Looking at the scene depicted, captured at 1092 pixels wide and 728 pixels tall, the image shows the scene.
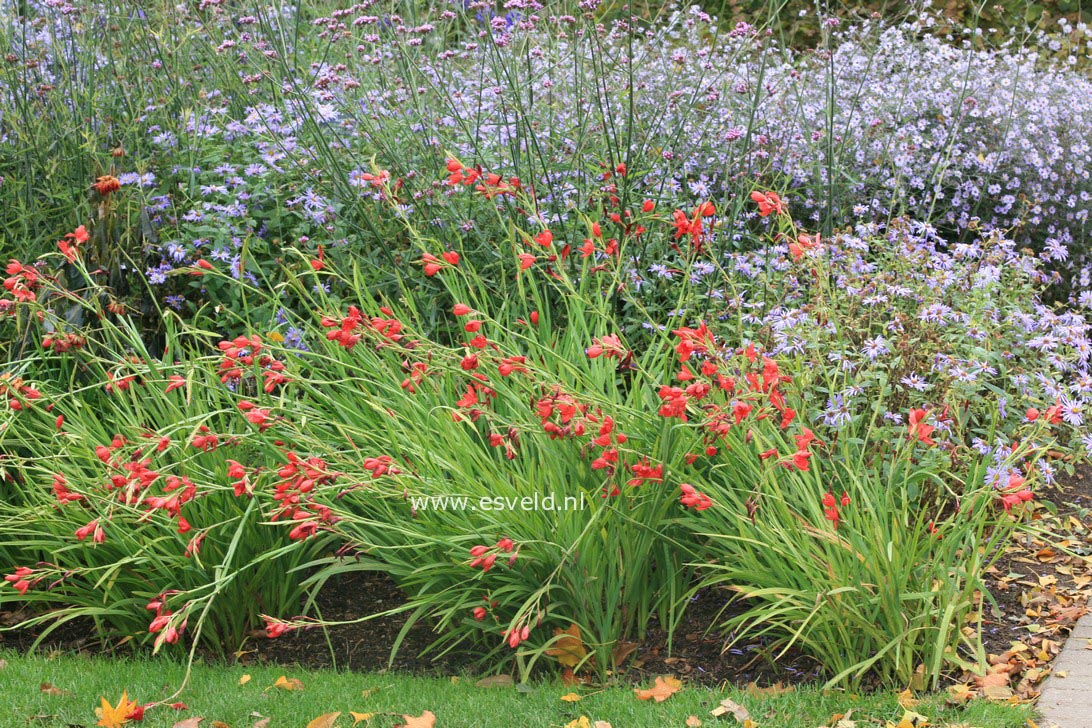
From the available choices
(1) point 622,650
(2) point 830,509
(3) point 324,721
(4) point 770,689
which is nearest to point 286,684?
(3) point 324,721

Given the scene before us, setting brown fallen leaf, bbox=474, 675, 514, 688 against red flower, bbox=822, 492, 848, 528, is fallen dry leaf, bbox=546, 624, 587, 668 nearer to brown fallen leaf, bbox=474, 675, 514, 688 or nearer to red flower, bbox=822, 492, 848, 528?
brown fallen leaf, bbox=474, 675, 514, 688

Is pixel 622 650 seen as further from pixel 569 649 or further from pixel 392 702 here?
pixel 392 702

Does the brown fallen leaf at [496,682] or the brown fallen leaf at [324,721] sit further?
the brown fallen leaf at [496,682]

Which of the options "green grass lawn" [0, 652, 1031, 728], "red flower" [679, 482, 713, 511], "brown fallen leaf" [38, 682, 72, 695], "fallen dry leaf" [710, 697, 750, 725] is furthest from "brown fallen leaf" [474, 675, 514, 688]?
"brown fallen leaf" [38, 682, 72, 695]

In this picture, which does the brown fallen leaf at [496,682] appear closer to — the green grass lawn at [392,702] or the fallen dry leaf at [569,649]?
the green grass lawn at [392,702]

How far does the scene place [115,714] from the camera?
3117 millimetres

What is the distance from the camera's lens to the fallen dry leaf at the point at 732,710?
120 inches

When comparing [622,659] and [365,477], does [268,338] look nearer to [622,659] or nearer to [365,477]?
[365,477]

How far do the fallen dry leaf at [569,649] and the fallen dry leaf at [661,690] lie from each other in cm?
25

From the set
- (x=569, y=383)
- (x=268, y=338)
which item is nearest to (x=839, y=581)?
(x=569, y=383)

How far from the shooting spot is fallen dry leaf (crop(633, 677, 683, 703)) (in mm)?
3193

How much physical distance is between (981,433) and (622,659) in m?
1.79

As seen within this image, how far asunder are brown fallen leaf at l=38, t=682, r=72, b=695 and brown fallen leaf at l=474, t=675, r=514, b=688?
4.05 feet

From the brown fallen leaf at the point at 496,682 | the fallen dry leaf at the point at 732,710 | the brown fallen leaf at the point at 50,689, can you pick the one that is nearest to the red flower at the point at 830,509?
the fallen dry leaf at the point at 732,710
